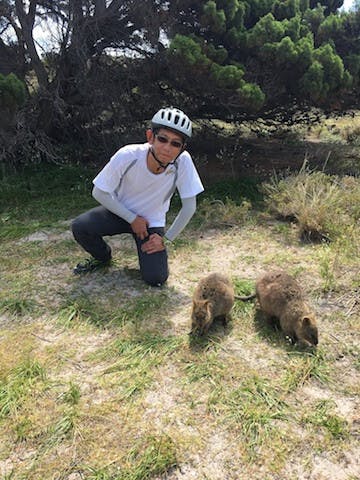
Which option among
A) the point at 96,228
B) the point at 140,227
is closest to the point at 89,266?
the point at 96,228

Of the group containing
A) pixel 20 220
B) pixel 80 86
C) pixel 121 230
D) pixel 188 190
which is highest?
pixel 80 86

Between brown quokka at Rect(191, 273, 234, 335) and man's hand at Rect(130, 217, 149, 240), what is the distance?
84 centimetres

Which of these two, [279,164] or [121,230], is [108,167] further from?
[279,164]

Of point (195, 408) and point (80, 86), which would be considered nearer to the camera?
point (195, 408)

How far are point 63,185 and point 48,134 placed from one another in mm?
1254

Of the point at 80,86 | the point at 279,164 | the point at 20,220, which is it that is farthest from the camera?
the point at 279,164

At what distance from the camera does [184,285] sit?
12.2 feet

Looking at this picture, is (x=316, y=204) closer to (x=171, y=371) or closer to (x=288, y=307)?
(x=288, y=307)

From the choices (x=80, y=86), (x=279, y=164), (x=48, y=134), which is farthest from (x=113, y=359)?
(x=279, y=164)

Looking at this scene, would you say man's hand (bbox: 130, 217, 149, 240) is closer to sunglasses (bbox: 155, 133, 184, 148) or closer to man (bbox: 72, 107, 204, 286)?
man (bbox: 72, 107, 204, 286)

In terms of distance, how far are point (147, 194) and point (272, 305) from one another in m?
1.51

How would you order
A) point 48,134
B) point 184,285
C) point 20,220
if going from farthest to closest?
point 48,134, point 20,220, point 184,285

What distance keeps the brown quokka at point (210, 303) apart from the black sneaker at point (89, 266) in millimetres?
1312

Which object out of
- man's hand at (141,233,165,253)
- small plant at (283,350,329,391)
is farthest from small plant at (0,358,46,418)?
small plant at (283,350,329,391)
